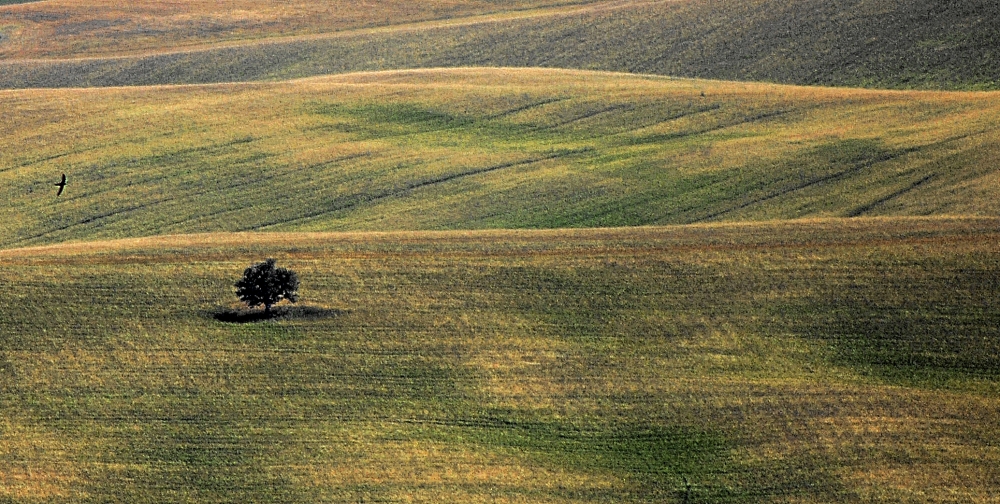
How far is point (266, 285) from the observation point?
3722 centimetres

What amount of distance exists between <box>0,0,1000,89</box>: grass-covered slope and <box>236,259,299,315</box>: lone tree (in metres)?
42.1

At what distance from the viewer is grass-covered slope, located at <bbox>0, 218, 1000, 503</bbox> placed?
2948 centimetres

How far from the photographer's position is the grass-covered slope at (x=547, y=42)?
72688 mm

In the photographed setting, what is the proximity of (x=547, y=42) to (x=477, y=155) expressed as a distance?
27.2 meters

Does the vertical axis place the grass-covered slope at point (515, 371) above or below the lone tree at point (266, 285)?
below

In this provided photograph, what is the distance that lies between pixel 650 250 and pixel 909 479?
49.3 ft

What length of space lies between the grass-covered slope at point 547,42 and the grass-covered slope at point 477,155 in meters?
7.14

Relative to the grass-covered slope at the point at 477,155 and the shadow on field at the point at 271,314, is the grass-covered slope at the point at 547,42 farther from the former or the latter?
the shadow on field at the point at 271,314

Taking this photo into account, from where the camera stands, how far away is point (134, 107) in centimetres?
6525

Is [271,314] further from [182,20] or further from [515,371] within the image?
[182,20]

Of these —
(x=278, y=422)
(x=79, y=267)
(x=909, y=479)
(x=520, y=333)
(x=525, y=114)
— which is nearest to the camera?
(x=909, y=479)

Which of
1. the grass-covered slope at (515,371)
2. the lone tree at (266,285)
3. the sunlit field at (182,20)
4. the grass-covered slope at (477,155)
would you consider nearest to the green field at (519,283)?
the grass-covered slope at (515,371)

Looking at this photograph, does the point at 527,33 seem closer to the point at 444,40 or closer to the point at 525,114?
the point at 444,40

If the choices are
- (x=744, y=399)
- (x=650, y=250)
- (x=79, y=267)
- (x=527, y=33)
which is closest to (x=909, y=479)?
(x=744, y=399)
